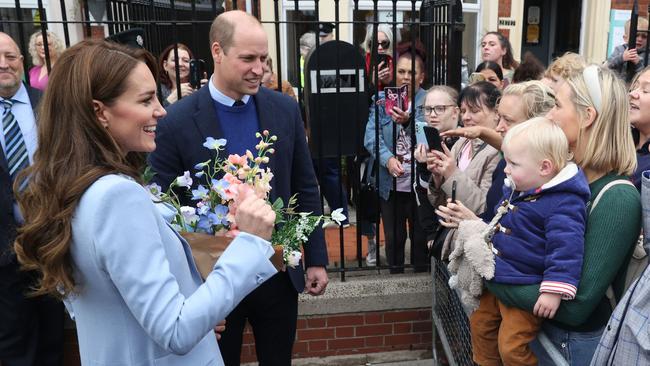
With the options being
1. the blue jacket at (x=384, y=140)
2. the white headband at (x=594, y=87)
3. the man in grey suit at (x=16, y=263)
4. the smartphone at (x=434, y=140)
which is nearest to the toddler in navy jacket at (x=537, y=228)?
the white headband at (x=594, y=87)

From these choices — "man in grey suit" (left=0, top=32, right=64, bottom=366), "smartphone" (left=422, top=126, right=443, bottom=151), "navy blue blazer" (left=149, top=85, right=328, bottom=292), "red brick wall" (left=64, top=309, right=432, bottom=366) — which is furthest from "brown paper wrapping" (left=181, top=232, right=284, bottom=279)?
"red brick wall" (left=64, top=309, right=432, bottom=366)

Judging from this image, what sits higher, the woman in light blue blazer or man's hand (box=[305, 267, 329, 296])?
the woman in light blue blazer

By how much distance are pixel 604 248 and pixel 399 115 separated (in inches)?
71.8

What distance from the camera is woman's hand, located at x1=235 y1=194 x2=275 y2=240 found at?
4.72 ft

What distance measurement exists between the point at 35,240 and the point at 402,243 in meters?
2.71

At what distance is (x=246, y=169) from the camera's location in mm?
1593

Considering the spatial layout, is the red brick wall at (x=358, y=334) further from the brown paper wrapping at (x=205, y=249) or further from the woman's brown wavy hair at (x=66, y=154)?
the woman's brown wavy hair at (x=66, y=154)

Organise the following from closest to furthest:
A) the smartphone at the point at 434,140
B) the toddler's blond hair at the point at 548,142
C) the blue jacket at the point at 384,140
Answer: the toddler's blond hair at the point at 548,142
the smartphone at the point at 434,140
the blue jacket at the point at 384,140

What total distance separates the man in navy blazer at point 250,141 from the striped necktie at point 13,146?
3.65ft

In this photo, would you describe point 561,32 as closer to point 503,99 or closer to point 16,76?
point 503,99

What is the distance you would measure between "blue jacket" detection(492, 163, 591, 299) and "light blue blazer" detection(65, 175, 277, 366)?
963 millimetres

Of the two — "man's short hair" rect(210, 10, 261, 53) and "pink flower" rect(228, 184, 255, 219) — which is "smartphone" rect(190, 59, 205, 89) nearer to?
"man's short hair" rect(210, 10, 261, 53)

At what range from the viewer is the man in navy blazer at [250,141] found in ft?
7.34

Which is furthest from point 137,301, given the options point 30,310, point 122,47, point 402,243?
point 402,243
